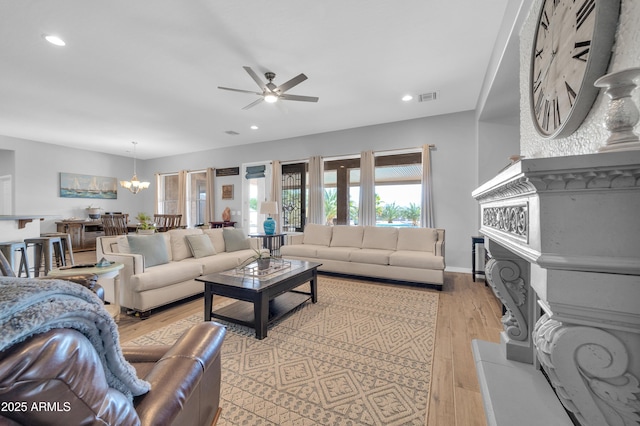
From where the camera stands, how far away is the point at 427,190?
493cm

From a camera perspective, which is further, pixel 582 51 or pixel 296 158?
pixel 296 158

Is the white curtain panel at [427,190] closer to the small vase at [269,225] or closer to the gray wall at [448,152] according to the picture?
the gray wall at [448,152]

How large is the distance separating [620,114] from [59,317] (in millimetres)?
1487

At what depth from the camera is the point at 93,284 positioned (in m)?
1.53

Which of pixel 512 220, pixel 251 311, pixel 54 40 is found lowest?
pixel 251 311

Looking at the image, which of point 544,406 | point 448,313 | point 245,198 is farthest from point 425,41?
point 245,198

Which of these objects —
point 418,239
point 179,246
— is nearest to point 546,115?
point 418,239

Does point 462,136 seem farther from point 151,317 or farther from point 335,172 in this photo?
point 151,317

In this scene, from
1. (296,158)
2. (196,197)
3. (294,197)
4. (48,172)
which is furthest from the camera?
(196,197)

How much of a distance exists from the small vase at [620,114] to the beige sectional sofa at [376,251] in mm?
3114

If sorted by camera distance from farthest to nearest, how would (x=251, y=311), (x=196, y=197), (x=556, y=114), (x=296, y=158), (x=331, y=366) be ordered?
1. (x=196, y=197)
2. (x=296, y=158)
3. (x=251, y=311)
4. (x=331, y=366)
5. (x=556, y=114)

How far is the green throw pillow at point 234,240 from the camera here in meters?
4.34

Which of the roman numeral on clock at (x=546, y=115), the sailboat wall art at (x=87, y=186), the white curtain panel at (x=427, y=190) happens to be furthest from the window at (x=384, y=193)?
the sailboat wall art at (x=87, y=186)

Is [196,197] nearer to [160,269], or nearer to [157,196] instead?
[157,196]
